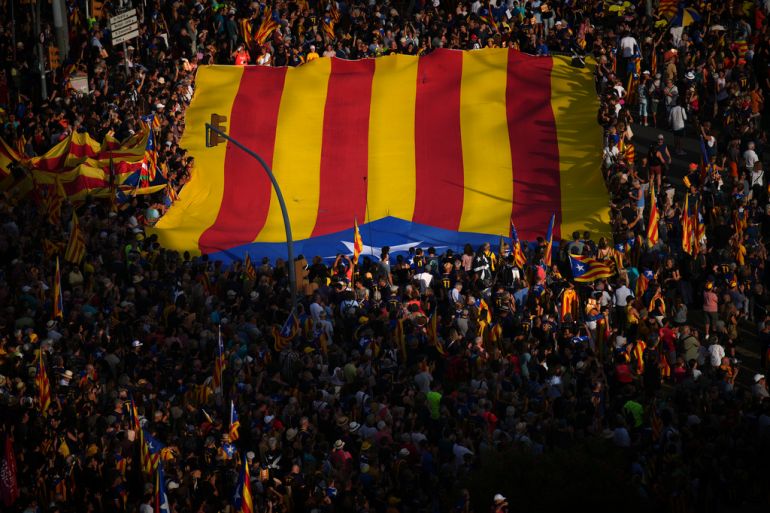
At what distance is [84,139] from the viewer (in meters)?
34.8

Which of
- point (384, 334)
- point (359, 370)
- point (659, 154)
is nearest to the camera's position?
point (359, 370)

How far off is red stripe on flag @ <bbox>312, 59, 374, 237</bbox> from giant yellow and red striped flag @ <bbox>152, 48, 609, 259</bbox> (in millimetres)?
38

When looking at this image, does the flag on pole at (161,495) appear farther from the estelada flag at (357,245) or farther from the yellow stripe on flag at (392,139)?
the yellow stripe on flag at (392,139)

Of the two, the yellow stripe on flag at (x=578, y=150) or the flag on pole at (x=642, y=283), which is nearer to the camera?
the flag on pole at (x=642, y=283)

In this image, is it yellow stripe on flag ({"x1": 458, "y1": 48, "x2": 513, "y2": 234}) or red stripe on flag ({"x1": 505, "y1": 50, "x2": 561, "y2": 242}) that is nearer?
red stripe on flag ({"x1": 505, "y1": 50, "x2": 561, "y2": 242})

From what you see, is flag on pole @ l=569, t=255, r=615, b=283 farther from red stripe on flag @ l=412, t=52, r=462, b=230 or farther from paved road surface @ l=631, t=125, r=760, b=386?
red stripe on flag @ l=412, t=52, r=462, b=230

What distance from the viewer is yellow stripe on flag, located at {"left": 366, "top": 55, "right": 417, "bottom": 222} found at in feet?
113

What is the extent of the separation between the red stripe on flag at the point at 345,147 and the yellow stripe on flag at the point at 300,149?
4.9 inches

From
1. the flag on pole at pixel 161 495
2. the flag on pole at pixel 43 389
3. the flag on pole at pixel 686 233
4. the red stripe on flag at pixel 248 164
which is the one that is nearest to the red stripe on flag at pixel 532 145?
the flag on pole at pixel 686 233

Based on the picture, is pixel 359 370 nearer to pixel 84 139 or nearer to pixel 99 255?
pixel 99 255

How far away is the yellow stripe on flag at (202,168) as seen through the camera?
1314 inches

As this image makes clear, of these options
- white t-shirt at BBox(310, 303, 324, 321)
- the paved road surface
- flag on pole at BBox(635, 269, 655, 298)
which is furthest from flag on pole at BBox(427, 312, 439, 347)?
the paved road surface

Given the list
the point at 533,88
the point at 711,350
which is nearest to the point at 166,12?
the point at 533,88

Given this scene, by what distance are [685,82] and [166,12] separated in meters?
12.6
